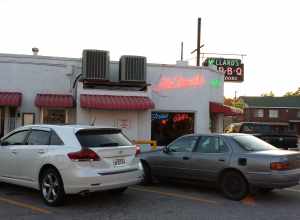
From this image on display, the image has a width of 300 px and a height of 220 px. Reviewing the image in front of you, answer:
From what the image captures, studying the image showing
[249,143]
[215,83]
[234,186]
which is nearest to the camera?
[234,186]

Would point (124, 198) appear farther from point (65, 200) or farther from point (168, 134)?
point (168, 134)

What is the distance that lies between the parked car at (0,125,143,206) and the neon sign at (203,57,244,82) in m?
20.1

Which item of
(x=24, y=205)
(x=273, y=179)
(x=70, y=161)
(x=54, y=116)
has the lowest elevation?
(x=24, y=205)

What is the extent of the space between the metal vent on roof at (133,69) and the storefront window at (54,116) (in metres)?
2.98

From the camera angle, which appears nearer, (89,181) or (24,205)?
(89,181)

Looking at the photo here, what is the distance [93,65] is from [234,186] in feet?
32.6

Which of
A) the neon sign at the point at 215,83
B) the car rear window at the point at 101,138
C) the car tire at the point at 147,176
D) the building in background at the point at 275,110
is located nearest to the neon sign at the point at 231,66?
the neon sign at the point at 215,83

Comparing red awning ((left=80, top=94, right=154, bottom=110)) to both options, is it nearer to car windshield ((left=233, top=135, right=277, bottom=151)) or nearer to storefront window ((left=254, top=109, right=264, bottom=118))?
car windshield ((left=233, top=135, right=277, bottom=151))

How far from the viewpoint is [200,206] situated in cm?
763

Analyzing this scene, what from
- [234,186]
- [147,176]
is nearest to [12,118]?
[147,176]

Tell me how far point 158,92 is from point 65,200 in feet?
36.4

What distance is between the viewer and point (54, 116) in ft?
56.6

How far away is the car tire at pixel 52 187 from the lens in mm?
7344

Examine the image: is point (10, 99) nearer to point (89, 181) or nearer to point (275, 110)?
point (89, 181)
